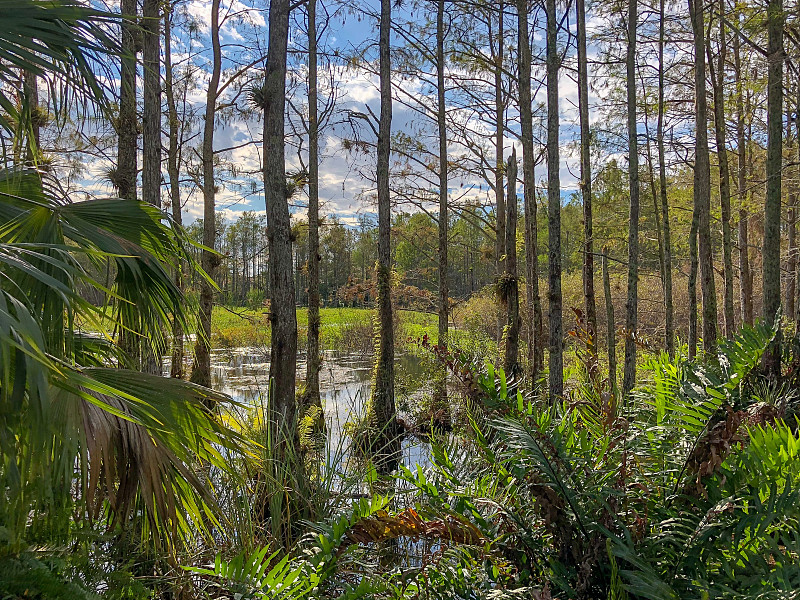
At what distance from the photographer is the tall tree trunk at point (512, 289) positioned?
9820mm

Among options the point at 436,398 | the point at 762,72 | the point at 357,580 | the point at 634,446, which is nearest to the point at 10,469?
the point at 357,580

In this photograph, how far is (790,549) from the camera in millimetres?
1824

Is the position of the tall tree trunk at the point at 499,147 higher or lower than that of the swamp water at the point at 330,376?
higher

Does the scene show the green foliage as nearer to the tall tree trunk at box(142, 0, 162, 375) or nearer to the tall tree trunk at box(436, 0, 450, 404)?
the tall tree trunk at box(142, 0, 162, 375)

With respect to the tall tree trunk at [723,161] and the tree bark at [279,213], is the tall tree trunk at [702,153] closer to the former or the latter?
the tall tree trunk at [723,161]

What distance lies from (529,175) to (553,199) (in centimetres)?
252

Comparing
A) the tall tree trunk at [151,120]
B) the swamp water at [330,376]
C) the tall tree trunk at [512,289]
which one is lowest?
the swamp water at [330,376]

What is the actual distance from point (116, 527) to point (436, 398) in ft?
24.0

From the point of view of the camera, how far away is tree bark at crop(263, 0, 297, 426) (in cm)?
616

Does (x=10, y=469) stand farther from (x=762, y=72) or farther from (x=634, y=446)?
(x=762, y=72)

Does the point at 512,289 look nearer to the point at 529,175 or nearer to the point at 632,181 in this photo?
the point at 529,175

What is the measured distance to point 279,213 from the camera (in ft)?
20.4

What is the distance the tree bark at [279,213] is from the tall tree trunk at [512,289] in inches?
175

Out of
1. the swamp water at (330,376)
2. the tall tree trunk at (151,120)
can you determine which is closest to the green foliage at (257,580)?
the tall tree trunk at (151,120)
